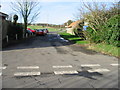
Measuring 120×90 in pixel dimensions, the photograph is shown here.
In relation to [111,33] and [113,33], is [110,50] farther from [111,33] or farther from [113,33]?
[111,33]

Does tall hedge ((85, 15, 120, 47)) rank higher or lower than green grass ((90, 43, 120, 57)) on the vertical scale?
higher

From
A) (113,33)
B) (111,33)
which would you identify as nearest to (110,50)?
(113,33)

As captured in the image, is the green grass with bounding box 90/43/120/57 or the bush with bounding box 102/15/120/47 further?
the bush with bounding box 102/15/120/47

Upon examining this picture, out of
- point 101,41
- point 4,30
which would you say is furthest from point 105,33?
point 4,30

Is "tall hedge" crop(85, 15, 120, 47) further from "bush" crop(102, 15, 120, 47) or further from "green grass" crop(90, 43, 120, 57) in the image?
"green grass" crop(90, 43, 120, 57)

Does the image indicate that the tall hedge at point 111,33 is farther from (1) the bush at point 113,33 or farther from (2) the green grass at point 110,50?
(2) the green grass at point 110,50

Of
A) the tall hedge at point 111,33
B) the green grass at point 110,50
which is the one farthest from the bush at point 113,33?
the green grass at point 110,50

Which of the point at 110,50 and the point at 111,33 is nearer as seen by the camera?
the point at 110,50

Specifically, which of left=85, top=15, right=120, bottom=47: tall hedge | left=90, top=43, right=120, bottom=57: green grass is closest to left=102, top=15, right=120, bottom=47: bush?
left=85, top=15, right=120, bottom=47: tall hedge

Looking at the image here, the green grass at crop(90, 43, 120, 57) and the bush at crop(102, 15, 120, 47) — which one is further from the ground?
the bush at crop(102, 15, 120, 47)

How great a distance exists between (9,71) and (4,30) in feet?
45.4

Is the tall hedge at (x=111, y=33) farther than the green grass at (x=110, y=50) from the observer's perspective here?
Yes

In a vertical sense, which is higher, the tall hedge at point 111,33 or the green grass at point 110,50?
the tall hedge at point 111,33

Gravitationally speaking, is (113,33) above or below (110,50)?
above
